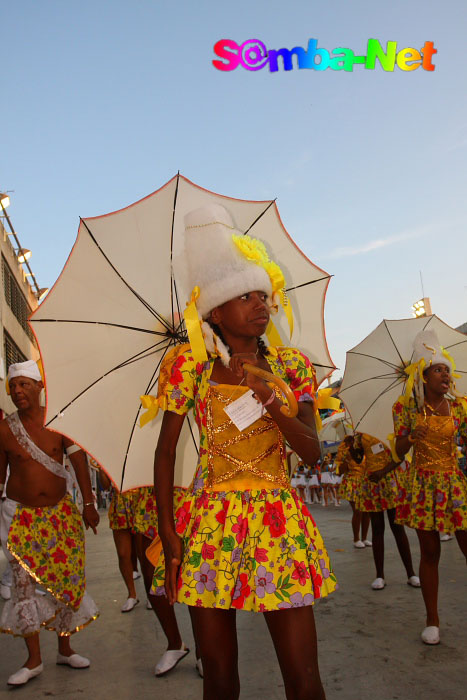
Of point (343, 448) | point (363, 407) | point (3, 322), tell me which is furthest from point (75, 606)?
point (3, 322)

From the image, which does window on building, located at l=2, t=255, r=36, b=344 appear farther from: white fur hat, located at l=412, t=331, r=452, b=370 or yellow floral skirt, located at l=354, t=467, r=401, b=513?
white fur hat, located at l=412, t=331, r=452, b=370

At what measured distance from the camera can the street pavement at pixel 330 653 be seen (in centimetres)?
382

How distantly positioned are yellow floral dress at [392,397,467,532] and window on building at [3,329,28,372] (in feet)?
61.6

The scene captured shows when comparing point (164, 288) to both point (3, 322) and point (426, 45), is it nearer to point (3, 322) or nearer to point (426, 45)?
point (426, 45)

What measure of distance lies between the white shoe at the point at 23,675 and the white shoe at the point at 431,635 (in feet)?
8.72

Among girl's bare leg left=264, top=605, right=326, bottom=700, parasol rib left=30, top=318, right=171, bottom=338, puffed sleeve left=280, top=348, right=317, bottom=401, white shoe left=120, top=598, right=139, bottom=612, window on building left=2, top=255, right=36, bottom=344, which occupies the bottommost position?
white shoe left=120, top=598, right=139, bottom=612

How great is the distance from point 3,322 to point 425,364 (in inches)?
795

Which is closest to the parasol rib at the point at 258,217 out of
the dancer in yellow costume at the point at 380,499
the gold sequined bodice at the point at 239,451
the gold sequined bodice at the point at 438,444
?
the gold sequined bodice at the point at 239,451

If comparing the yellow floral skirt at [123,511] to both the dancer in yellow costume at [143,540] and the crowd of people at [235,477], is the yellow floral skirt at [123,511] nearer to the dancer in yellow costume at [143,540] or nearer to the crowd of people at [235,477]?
the dancer in yellow costume at [143,540]

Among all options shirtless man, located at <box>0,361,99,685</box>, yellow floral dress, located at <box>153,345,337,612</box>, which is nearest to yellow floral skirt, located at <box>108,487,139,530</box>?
shirtless man, located at <box>0,361,99,685</box>

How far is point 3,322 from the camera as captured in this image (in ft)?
75.5

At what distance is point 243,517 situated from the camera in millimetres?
2383

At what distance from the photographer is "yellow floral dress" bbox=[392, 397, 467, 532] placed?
187 inches

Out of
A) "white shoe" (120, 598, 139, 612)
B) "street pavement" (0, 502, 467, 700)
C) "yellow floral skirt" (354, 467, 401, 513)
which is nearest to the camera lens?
"street pavement" (0, 502, 467, 700)
